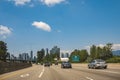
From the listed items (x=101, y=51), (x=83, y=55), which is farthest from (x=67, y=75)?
(x=83, y=55)

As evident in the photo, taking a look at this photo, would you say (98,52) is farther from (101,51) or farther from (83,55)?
(83,55)

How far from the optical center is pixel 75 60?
12850 centimetres

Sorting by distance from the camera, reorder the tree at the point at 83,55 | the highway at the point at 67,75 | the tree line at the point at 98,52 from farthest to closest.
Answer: the tree at the point at 83,55 < the tree line at the point at 98,52 < the highway at the point at 67,75

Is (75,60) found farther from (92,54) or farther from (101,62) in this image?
(101,62)

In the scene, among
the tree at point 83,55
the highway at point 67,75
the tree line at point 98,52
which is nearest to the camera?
the highway at point 67,75

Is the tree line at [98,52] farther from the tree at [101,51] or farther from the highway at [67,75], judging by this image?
the highway at [67,75]

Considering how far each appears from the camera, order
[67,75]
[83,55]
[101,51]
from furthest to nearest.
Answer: [83,55] → [101,51] → [67,75]

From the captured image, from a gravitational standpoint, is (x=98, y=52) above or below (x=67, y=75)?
above

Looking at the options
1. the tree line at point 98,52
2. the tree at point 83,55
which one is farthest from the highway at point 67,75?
the tree at point 83,55

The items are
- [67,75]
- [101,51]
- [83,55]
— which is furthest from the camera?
[83,55]

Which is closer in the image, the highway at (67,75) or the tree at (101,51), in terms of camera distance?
the highway at (67,75)

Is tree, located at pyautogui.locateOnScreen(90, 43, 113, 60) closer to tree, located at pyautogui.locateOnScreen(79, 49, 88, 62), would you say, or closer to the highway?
tree, located at pyautogui.locateOnScreen(79, 49, 88, 62)

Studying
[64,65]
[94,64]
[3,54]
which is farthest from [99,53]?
[94,64]

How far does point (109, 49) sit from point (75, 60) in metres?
17.0
